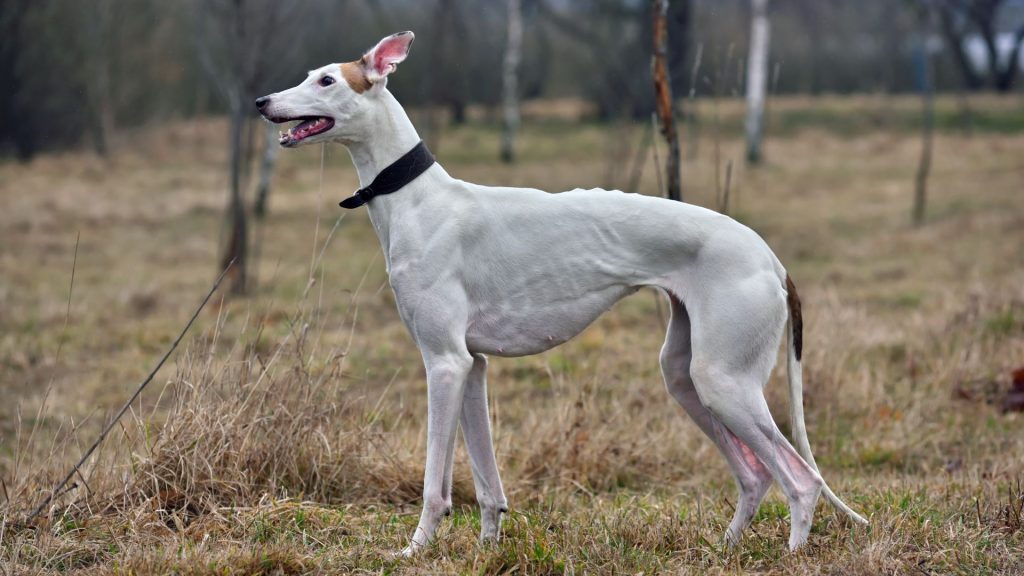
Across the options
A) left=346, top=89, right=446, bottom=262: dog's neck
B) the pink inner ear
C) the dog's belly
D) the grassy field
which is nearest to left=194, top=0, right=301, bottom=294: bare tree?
the grassy field

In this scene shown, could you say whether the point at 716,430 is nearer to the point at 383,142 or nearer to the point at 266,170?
the point at 383,142

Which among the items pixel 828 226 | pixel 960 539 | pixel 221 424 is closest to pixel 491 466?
pixel 221 424

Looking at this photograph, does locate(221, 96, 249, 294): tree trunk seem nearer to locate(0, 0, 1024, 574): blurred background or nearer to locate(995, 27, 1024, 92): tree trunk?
locate(0, 0, 1024, 574): blurred background

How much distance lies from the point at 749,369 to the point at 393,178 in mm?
1505

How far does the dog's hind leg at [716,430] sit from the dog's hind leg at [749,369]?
250mm

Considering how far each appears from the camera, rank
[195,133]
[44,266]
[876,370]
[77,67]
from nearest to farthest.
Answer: [876,370], [44,266], [77,67], [195,133]

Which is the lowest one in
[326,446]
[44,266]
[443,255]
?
[44,266]

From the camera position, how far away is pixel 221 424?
5.12 metres

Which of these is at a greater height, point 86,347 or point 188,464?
point 188,464

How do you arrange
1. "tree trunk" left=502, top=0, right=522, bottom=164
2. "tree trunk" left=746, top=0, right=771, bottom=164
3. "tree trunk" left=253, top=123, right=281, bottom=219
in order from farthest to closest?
"tree trunk" left=502, top=0, right=522, bottom=164, "tree trunk" left=746, top=0, right=771, bottom=164, "tree trunk" left=253, top=123, right=281, bottom=219

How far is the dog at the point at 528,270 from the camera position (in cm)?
423

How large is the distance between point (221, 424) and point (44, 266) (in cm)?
1061

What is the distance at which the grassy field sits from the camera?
172 inches

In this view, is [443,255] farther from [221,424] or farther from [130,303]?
[130,303]
